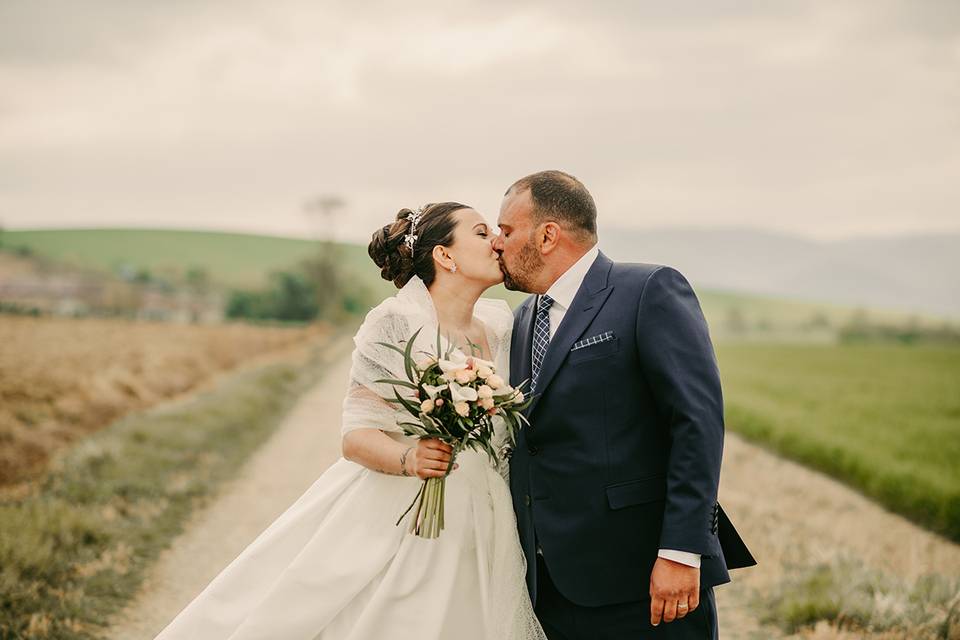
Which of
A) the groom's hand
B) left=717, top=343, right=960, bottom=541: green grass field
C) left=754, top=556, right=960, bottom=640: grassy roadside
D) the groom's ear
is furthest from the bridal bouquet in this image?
left=717, top=343, right=960, bottom=541: green grass field

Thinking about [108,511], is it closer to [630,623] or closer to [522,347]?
[522,347]

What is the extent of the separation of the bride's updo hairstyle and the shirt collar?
0.68 metres

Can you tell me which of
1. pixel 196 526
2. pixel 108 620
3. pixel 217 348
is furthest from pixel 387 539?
pixel 217 348

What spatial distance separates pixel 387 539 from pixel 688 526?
1279mm

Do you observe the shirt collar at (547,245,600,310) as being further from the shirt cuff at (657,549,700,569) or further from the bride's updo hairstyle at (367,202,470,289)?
the shirt cuff at (657,549,700,569)

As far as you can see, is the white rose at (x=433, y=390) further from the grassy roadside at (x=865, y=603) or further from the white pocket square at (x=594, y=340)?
the grassy roadside at (x=865, y=603)

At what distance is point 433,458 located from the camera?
2941 mm

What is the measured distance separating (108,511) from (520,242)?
567cm

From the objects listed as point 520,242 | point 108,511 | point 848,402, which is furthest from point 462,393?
point 848,402

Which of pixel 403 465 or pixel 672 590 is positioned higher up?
pixel 403 465

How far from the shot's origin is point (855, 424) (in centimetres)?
1583

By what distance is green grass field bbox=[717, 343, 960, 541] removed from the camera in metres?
10.7

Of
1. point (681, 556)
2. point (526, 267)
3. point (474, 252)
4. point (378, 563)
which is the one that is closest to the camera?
point (681, 556)

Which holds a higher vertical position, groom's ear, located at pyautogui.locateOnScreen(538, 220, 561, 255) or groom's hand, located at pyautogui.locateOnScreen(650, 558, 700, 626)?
groom's ear, located at pyautogui.locateOnScreen(538, 220, 561, 255)
